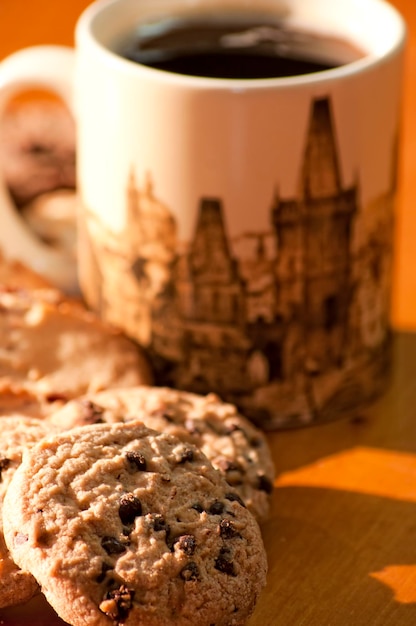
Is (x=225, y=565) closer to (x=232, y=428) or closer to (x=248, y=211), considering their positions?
(x=232, y=428)

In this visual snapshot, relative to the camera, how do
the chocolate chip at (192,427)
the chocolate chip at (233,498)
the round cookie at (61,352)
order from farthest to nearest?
the round cookie at (61,352) < the chocolate chip at (192,427) < the chocolate chip at (233,498)

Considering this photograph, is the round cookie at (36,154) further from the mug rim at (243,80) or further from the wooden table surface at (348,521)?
the wooden table surface at (348,521)

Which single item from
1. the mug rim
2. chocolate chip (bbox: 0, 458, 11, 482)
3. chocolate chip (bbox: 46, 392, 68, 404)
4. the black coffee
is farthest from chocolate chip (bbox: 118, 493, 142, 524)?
the black coffee

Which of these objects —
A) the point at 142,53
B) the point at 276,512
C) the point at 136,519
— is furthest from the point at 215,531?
the point at 142,53

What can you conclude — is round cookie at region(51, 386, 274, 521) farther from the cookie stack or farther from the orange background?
the orange background

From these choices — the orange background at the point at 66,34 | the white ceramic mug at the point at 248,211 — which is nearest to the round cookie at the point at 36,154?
the white ceramic mug at the point at 248,211

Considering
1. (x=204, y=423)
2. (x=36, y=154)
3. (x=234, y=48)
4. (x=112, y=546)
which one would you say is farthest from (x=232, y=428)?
(x=36, y=154)
